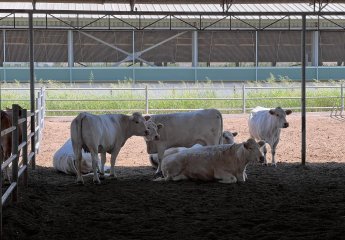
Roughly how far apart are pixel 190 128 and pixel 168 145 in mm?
544

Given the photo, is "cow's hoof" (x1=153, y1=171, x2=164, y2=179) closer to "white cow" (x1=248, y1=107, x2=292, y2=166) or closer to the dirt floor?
the dirt floor

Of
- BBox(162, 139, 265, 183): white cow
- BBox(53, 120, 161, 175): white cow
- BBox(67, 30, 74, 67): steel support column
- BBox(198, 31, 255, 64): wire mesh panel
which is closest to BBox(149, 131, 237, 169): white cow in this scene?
BBox(53, 120, 161, 175): white cow

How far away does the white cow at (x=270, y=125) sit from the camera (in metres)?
14.5

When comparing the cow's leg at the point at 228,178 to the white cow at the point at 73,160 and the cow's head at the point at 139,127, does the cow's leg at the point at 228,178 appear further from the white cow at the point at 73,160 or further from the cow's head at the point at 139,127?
the cow's head at the point at 139,127

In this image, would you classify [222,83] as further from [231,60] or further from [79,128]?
[79,128]

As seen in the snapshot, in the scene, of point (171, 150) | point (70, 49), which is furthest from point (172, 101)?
point (171, 150)

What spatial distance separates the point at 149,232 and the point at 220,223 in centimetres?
88

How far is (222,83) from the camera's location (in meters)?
34.3

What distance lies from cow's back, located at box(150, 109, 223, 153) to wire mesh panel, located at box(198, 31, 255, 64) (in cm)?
2151

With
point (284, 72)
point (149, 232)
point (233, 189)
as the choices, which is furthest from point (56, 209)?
point (284, 72)

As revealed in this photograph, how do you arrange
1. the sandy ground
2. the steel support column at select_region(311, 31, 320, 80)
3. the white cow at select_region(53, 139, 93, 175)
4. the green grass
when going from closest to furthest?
the white cow at select_region(53, 139, 93, 175), the sandy ground, the green grass, the steel support column at select_region(311, 31, 320, 80)

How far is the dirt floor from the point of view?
23.3 ft

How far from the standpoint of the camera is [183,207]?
342 inches

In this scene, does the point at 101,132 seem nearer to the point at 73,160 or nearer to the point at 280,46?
the point at 73,160
